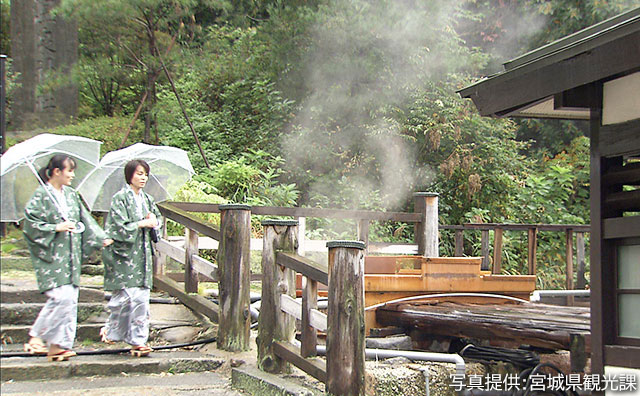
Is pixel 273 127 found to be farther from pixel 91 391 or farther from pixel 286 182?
pixel 91 391

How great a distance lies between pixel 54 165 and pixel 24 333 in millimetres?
1607

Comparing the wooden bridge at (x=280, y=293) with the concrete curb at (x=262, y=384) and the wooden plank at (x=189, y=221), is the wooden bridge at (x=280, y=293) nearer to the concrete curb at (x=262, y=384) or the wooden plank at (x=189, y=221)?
the wooden plank at (x=189, y=221)

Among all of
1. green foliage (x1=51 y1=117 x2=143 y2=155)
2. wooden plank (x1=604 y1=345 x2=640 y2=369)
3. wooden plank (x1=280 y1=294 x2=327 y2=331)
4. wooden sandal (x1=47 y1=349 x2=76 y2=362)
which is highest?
green foliage (x1=51 y1=117 x2=143 y2=155)

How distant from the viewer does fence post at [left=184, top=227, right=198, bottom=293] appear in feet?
22.6

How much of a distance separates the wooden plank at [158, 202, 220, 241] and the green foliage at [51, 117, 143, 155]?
184 inches

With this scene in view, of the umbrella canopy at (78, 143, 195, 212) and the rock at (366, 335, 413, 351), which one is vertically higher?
the umbrella canopy at (78, 143, 195, 212)

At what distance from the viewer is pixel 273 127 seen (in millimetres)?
14641

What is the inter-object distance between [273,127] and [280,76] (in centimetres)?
126

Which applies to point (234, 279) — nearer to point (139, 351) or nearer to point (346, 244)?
point (139, 351)

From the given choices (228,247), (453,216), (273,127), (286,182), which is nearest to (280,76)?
(273,127)

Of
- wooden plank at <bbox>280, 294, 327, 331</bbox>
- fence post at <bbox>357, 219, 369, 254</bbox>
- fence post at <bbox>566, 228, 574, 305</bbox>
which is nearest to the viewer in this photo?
wooden plank at <bbox>280, 294, 327, 331</bbox>

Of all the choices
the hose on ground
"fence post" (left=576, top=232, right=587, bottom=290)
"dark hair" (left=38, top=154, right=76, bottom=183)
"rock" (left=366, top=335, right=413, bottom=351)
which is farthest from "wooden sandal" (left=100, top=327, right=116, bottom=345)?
"fence post" (left=576, top=232, right=587, bottom=290)

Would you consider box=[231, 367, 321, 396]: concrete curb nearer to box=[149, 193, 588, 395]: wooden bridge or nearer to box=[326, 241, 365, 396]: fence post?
box=[149, 193, 588, 395]: wooden bridge

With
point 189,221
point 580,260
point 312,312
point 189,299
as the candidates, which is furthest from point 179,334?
point 580,260
